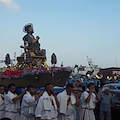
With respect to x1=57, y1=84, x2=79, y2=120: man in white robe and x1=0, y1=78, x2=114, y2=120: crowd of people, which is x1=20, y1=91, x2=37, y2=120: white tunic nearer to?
x1=0, y1=78, x2=114, y2=120: crowd of people

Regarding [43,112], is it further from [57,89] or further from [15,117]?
[57,89]

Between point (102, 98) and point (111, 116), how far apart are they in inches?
28.1

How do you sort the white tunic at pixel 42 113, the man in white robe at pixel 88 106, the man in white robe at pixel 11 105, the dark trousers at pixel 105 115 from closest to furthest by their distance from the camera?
1. the white tunic at pixel 42 113
2. the man in white robe at pixel 11 105
3. the man in white robe at pixel 88 106
4. the dark trousers at pixel 105 115

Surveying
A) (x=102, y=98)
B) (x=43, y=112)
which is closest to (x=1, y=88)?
(x=43, y=112)

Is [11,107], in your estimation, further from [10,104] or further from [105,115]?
[105,115]

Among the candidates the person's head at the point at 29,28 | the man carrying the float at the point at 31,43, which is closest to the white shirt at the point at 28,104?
the man carrying the float at the point at 31,43

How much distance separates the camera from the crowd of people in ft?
13.6

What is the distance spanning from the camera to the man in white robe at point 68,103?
4559mm

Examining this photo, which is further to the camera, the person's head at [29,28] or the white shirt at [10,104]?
the person's head at [29,28]

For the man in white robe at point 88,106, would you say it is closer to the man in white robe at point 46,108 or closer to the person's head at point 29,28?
the man in white robe at point 46,108

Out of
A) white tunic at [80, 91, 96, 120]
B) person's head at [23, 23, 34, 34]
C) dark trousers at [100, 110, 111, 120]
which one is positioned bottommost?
dark trousers at [100, 110, 111, 120]

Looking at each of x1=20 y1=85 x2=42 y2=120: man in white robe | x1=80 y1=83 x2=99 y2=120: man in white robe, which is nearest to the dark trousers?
x1=80 y1=83 x2=99 y2=120: man in white robe

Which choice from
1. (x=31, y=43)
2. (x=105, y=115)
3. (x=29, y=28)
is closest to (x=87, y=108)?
(x=105, y=115)

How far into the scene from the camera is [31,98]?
15.4 ft
